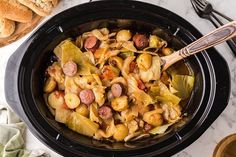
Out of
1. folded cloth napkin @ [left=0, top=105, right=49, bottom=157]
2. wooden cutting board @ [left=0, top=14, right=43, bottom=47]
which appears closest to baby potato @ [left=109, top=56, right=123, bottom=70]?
wooden cutting board @ [left=0, top=14, right=43, bottom=47]

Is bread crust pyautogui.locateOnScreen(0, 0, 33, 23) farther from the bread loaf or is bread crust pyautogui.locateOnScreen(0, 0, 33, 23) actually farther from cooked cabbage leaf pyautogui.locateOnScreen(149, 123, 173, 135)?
cooked cabbage leaf pyautogui.locateOnScreen(149, 123, 173, 135)

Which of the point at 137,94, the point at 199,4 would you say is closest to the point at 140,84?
the point at 137,94

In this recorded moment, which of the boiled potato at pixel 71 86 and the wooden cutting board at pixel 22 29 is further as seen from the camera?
the wooden cutting board at pixel 22 29

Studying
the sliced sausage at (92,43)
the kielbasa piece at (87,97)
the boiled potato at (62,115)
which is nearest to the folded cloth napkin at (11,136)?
the boiled potato at (62,115)

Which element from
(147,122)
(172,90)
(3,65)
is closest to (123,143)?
(147,122)

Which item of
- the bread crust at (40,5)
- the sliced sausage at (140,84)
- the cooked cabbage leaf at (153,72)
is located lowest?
the sliced sausage at (140,84)

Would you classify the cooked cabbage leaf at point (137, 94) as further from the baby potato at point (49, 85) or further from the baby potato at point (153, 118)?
the baby potato at point (49, 85)
